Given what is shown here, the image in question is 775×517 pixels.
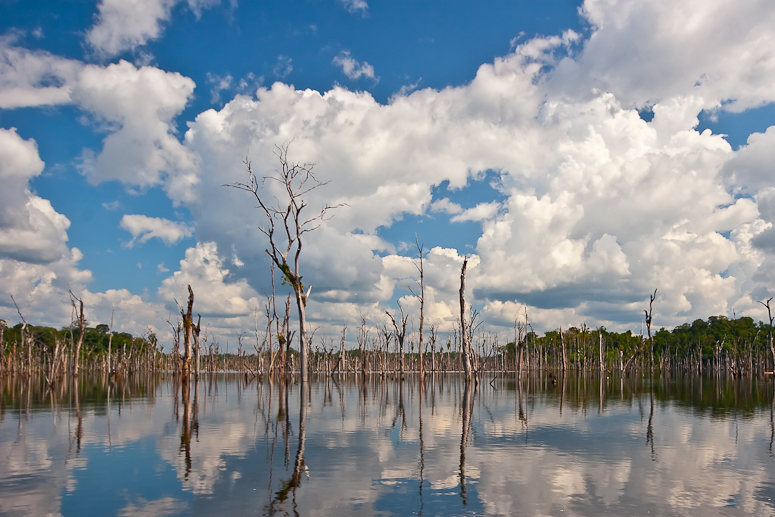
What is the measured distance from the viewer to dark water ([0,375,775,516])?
8.24 m

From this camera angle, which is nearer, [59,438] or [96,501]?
[96,501]

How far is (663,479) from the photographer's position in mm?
9930

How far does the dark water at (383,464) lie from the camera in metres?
8.24

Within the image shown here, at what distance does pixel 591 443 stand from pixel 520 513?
23.5ft

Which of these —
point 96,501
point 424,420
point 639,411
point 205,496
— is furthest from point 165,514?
point 639,411

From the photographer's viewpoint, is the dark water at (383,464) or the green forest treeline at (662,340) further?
the green forest treeline at (662,340)

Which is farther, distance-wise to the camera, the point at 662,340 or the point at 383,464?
the point at 662,340

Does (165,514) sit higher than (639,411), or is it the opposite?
(165,514)

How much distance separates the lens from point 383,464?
11.1 m

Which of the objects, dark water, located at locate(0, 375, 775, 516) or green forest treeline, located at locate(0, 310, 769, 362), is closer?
dark water, located at locate(0, 375, 775, 516)

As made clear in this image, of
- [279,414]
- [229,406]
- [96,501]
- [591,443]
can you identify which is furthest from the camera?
[229,406]

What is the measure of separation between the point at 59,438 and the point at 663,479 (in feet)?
47.8

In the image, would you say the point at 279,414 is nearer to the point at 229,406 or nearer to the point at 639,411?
the point at 229,406

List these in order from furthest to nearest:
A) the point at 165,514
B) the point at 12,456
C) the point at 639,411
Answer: the point at 639,411
the point at 12,456
the point at 165,514
